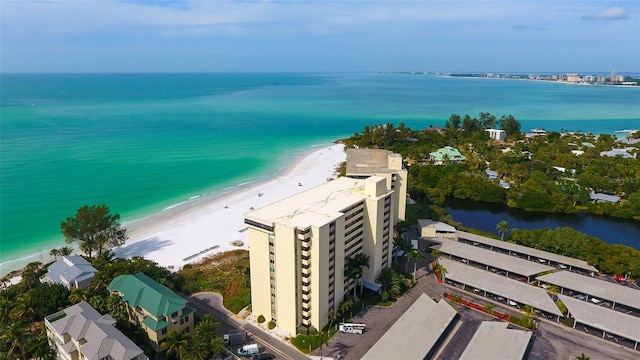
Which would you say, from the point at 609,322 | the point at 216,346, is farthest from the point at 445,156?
the point at 216,346

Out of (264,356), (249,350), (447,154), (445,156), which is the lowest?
(264,356)

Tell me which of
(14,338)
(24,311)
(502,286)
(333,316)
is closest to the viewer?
(14,338)

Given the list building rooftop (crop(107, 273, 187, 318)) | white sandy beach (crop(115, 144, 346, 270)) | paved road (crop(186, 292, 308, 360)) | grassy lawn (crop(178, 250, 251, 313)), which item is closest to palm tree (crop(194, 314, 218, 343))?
building rooftop (crop(107, 273, 187, 318))

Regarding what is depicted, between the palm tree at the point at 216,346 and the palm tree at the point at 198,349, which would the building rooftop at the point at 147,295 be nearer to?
the palm tree at the point at 198,349

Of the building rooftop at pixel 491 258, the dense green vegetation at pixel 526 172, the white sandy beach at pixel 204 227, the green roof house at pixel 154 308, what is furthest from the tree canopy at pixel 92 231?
the dense green vegetation at pixel 526 172

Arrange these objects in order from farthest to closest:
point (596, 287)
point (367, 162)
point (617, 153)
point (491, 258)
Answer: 1. point (617, 153)
2. point (367, 162)
3. point (491, 258)
4. point (596, 287)

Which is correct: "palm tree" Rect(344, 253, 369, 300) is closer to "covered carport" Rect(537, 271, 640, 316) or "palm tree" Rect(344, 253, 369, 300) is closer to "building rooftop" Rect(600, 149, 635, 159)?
"covered carport" Rect(537, 271, 640, 316)

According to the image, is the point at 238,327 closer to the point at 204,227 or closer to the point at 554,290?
the point at 204,227
